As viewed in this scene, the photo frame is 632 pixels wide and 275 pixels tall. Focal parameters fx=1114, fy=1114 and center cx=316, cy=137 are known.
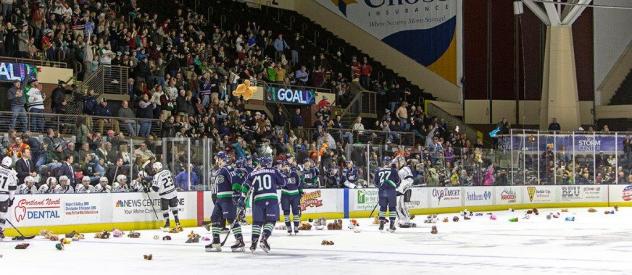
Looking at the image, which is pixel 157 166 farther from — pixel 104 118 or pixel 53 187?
pixel 104 118

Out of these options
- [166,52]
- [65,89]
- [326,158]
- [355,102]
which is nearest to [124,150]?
[65,89]

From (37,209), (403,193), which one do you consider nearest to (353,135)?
(403,193)

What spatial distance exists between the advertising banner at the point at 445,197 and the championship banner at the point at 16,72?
40.6ft

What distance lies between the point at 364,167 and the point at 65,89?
27.8ft

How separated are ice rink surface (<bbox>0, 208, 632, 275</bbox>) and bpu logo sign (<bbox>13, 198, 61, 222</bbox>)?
957mm

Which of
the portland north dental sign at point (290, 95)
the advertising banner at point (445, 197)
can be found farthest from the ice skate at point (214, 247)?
the portland north dental sign at point (290, 95)

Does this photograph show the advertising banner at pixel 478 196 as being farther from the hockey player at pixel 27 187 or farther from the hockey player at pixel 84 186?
the hockey player at pixel 27 187

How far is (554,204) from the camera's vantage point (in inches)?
1508

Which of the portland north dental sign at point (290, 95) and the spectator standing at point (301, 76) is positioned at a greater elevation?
the spectator standing at point (301, 76)

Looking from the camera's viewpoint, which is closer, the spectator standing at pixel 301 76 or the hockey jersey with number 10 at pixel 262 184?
the hockey jersey with number 10 at pixel 262 184

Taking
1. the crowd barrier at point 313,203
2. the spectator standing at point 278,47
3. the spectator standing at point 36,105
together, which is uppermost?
the spectator standing at point 278,47

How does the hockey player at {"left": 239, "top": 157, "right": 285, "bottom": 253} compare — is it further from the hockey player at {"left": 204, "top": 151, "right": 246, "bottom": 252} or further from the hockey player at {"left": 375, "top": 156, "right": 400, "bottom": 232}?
the hockey player at {"left": 375, "top": 156, "right": 400, "bottom": 232}

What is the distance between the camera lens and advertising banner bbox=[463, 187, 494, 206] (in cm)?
3556

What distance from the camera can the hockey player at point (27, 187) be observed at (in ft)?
76.0
